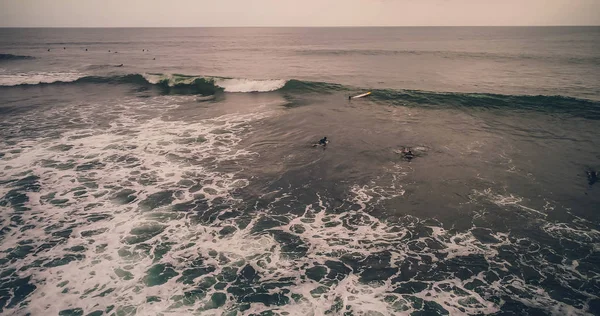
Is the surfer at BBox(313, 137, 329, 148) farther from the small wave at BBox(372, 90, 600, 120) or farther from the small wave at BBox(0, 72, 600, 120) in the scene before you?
the small wave at BBox(372, 90, 600, 120)

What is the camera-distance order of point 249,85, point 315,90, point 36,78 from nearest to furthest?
point 315,90 → point 249,85 → point 36,78

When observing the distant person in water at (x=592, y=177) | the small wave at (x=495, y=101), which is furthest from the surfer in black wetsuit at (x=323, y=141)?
the distant person in water at (x=592, y=177)

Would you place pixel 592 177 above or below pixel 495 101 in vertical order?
below

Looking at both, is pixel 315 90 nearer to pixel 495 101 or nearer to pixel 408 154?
pixel 495 101

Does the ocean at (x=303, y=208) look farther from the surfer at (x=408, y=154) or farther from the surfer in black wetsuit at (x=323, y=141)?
the surfer in black wetsuit at (x=323, y=141)

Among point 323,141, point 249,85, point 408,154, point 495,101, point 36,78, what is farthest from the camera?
point 36,78

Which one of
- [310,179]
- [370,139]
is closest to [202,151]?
[310,179]

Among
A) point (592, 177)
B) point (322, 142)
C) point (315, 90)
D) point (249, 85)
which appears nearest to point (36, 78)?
point (249, 85)

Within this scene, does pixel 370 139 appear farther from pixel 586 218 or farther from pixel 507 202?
pixel 586 218
